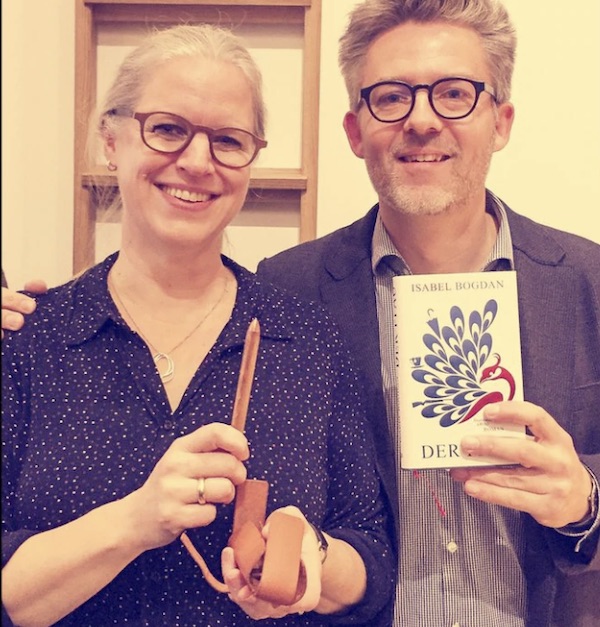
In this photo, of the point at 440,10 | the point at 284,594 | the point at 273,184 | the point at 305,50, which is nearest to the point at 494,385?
the point at 284,594

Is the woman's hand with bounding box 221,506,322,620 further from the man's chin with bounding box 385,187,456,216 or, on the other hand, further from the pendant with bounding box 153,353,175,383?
the man's chin with bounding box 385,187,456,216

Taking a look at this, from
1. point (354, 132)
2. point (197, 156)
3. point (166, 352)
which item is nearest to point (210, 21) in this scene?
point (354, 132)

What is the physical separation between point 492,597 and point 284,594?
0.59 meters

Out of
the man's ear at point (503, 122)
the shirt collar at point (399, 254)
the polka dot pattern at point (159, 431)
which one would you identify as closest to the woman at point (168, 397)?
the polka dot pattern at point (159, 431)

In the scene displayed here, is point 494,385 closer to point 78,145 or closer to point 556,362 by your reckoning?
point 556,362

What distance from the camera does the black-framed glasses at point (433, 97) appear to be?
→ 4.76ft

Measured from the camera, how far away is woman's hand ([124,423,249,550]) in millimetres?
905

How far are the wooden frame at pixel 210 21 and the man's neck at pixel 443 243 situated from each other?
495 mm

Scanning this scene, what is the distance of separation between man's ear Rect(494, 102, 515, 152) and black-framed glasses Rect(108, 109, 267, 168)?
21.5 inches

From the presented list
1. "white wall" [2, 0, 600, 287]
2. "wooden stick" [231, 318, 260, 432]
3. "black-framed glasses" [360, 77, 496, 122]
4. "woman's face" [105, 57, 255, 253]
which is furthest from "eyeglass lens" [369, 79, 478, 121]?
"wooden stick" [231, 318, 260, 432]

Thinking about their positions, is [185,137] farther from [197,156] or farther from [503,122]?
[503,122]

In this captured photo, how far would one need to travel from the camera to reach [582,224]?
6.67 feet

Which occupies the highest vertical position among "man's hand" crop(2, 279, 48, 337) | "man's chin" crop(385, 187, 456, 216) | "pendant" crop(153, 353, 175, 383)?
"man's chin" crop(385, 187, 456, 216)

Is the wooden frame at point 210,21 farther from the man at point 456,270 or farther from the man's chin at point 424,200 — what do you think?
the man's chin at point 424,200
